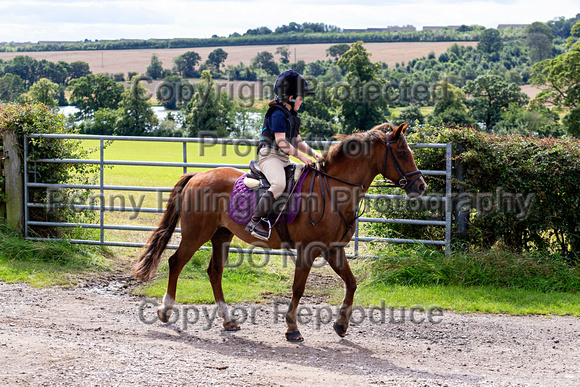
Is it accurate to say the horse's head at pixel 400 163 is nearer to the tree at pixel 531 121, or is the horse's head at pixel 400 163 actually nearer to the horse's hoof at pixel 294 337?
the horse's hoof at pixel 294 337

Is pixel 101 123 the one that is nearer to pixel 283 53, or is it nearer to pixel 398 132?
pixel 398 132

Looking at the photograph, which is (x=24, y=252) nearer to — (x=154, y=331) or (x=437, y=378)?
(x=154, y=331)

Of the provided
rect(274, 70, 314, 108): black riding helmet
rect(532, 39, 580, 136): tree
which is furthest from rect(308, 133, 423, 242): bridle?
rect(532, 39, 580, 136): tree

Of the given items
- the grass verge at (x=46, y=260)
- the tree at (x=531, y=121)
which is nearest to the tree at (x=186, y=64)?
the tree at (x=531, y=121)

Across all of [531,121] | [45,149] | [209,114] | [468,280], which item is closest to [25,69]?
[209,114]

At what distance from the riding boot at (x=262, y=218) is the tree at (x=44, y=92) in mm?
47448

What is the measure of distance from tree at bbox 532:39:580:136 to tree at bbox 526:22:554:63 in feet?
297

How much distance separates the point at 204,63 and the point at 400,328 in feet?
278

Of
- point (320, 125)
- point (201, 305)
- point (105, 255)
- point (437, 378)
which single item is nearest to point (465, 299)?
point (437, 378)

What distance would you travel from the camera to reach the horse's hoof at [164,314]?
5.87 meters

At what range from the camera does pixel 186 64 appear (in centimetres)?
8069

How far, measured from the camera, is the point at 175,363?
4.37 meters

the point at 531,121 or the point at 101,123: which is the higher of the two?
the point at 531,121

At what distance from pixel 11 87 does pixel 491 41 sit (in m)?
121
